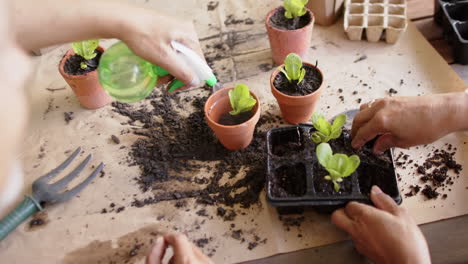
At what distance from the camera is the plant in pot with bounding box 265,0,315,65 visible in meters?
1.17

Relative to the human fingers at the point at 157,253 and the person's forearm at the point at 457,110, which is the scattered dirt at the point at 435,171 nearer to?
the person's forearm at the point at 457,110

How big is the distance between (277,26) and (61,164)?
74cm

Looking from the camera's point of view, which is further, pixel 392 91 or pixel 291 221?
pixel 392 91

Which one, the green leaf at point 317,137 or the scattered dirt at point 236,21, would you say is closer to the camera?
the green leaf at point 317,137

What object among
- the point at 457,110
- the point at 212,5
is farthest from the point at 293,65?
the point at 212,5

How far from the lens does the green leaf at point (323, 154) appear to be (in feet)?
2.75

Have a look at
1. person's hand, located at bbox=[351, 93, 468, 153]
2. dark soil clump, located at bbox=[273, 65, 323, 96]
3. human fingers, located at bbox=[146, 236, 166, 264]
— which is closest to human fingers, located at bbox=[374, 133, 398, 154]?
person's hand, located at bbox=[351, 93, 468, 153]

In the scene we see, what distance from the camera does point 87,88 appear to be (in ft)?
3.75

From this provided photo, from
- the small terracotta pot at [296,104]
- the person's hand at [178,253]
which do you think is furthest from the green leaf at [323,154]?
the person's hand at [178,253]

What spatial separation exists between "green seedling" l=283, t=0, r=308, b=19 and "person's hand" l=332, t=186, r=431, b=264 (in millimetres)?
584

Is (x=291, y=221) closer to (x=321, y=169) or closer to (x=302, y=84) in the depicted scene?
(x=321, y=169)

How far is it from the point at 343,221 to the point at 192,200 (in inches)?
14.3

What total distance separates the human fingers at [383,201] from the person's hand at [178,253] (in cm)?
36

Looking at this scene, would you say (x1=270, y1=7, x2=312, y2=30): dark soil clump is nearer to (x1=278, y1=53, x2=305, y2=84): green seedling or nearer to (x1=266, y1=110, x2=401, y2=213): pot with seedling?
(x1=278, y1=53, x2=305, y2=84): green seedling
